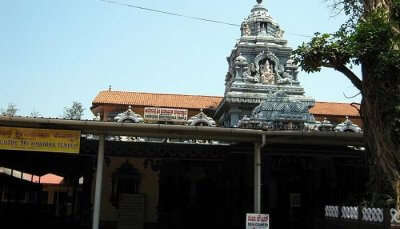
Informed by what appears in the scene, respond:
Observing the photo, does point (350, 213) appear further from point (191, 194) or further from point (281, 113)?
point (281, 113)

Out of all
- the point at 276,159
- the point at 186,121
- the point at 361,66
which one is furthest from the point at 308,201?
the point at 186,121

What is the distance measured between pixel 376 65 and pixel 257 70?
22204 mm

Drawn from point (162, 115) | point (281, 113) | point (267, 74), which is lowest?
point (281, 113)

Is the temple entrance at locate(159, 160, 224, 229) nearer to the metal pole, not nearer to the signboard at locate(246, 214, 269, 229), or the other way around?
the metal pole

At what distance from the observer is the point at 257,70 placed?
33.2 metres

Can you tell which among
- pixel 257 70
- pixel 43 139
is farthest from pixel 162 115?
pixel 43 139

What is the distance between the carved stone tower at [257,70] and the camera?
3122cm

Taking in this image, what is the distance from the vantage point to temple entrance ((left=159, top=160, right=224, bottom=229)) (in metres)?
18.8

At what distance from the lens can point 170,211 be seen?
61.8ft

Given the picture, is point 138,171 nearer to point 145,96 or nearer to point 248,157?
point 248,157

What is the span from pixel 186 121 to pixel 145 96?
6270 mm

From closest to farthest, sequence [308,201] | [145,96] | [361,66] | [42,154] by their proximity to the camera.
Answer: [361,66], [42,154], [308,201], [145,96]

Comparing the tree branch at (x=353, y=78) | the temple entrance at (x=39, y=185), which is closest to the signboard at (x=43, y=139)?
the temple entrance at (x=39, y=185)

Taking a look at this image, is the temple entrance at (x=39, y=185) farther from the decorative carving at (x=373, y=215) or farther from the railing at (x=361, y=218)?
the decorative carving at (x=373, y=215)
